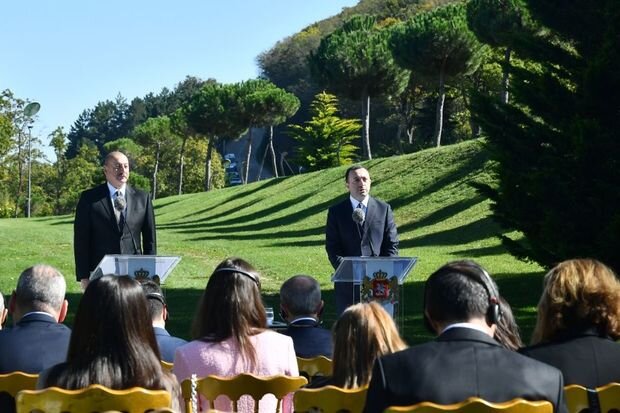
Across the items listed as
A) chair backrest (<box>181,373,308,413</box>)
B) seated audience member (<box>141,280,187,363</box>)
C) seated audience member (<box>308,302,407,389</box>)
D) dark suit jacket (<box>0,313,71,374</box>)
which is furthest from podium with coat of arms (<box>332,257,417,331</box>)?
seated audience member (<box>308,302,407,389</box>)

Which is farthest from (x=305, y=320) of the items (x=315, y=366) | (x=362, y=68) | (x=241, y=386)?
(x=362, y=68)

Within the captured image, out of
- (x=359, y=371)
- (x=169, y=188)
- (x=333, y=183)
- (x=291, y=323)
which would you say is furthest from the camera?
(x=169, y=188)

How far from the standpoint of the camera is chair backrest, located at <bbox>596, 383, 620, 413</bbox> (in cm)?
428

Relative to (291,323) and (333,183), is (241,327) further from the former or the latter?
(333,183)

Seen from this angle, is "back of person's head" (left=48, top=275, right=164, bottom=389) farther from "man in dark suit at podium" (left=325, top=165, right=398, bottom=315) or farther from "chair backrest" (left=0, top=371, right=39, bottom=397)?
"man in dark suit at podium" (left=325, top=165, right=398, bottom=315)

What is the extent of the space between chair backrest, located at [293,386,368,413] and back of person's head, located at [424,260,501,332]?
17.4 inches

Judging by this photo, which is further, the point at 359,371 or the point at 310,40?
the point at 310,40

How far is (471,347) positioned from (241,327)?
5.07 ft

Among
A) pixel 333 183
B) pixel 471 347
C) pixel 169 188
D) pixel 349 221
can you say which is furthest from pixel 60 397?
pixel 169 188

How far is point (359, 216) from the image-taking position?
9.70 m

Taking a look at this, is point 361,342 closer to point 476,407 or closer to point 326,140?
point 476,407

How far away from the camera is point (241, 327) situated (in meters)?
5.17

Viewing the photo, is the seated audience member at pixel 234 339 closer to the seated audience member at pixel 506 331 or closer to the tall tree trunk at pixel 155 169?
the seated audience member at pixel 506 331

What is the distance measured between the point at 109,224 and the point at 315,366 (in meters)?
5.09
